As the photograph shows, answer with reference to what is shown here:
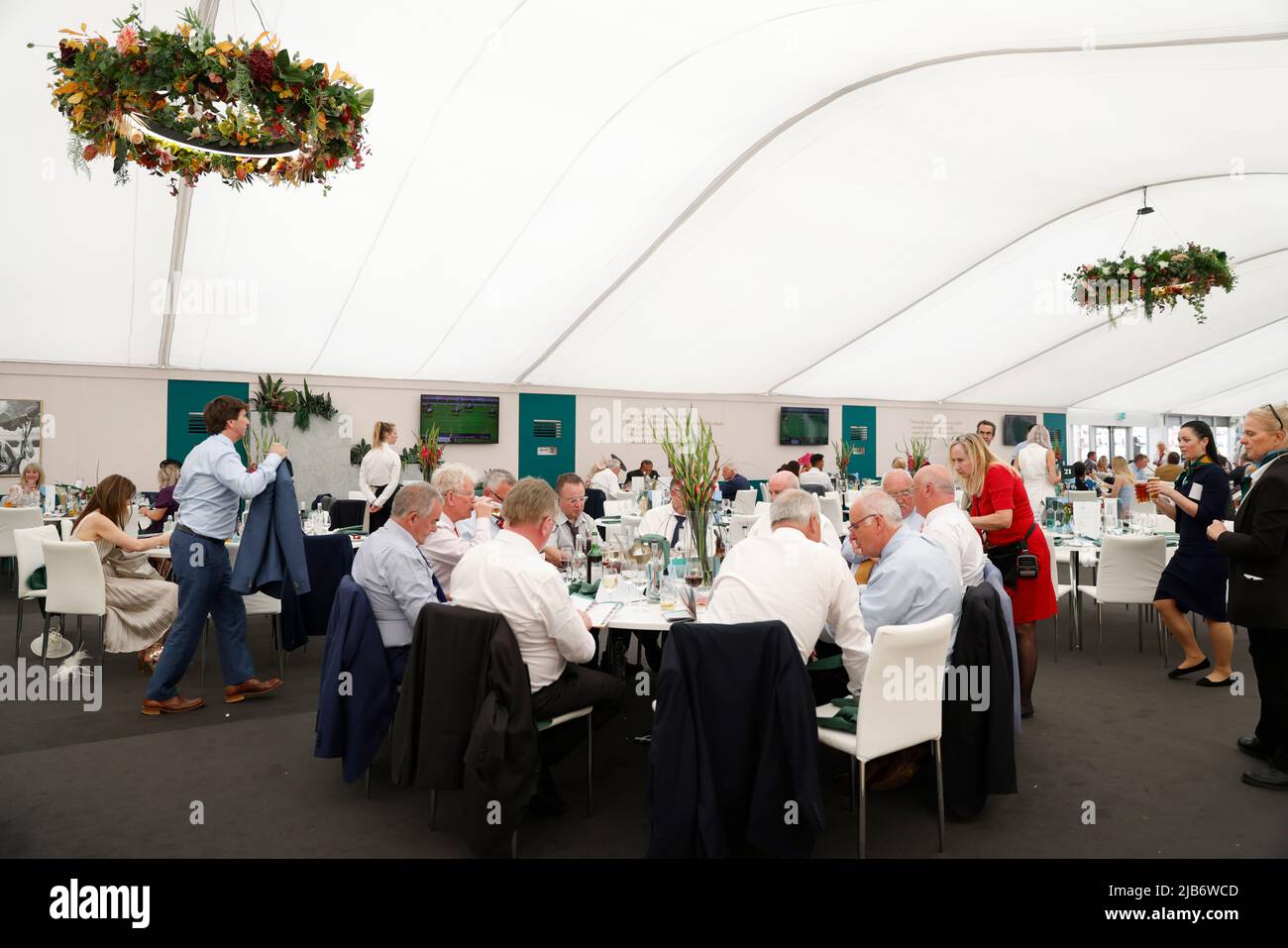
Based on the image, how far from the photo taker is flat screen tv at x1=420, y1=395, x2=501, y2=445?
1302cm

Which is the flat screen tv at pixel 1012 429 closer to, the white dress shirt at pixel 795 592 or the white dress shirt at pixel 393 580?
the white dress shirt at pixel 795 592

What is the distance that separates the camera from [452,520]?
4359mm

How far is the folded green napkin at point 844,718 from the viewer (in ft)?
8.97

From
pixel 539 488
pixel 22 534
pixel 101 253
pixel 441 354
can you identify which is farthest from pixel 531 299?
pixel 539 488

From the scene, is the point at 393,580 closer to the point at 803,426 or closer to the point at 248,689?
the point at 248,689

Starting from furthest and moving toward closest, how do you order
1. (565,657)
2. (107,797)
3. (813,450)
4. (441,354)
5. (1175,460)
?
(813,450) < (441,354) < (1175,460) < (107,797) < (565,657)

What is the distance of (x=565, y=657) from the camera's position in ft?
9.53

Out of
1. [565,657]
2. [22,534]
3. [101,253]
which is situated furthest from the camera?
[101,253]

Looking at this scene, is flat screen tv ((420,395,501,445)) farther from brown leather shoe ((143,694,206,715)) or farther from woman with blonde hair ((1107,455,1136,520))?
woman with blonde hair ((1107,455,1136,520))

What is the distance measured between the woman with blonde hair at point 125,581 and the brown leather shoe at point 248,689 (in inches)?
31.6
